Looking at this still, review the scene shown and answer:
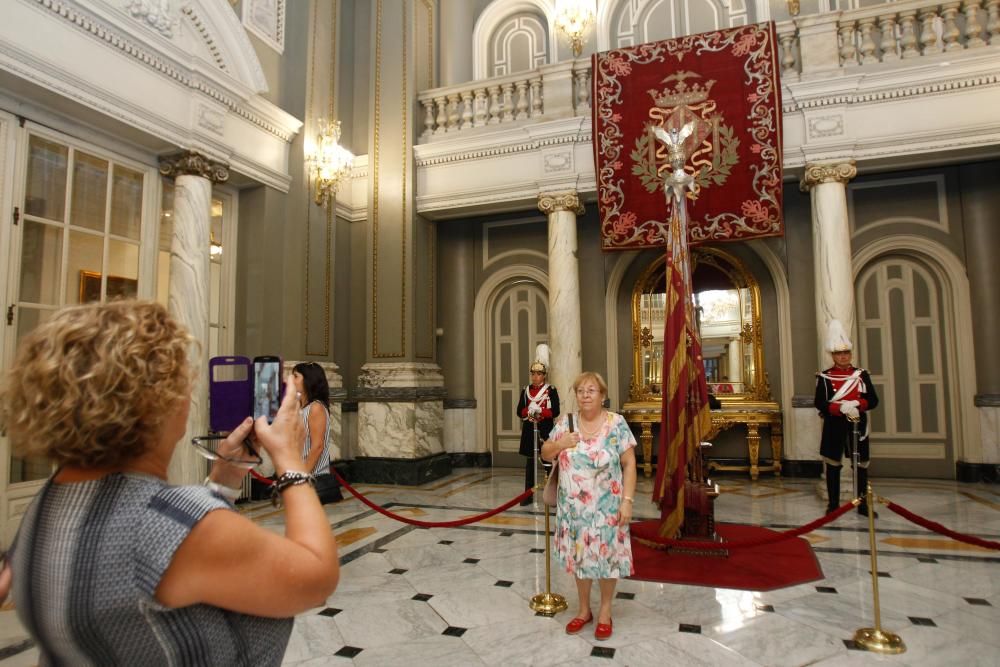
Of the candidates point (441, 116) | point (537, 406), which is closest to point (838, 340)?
point (537, 406)

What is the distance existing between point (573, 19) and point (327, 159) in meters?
3.93

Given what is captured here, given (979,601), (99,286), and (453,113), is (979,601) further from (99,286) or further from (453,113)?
(453,113)

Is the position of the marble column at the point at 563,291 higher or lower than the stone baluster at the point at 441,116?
lower

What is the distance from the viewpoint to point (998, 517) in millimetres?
5863

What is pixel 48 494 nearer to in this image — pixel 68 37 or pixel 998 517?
pixel 68 37

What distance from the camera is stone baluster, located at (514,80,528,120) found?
28.3ft

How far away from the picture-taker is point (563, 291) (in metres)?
8.06

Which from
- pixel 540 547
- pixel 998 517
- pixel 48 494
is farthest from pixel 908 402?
pixel 48 494

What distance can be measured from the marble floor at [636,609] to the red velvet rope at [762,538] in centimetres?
38

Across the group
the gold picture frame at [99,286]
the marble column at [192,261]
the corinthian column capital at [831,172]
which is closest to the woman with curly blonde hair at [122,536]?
the gold picture frame at [99,286]

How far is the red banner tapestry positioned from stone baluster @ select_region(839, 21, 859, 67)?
88 cm

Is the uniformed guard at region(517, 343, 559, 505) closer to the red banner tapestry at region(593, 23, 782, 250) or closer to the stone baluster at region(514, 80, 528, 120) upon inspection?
the red banner tapestry at region(593, 23, 782, 250)

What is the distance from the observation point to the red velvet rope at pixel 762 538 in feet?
10.9

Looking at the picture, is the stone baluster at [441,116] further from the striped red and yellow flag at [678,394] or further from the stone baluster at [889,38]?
the stone baluster at [889,38]
